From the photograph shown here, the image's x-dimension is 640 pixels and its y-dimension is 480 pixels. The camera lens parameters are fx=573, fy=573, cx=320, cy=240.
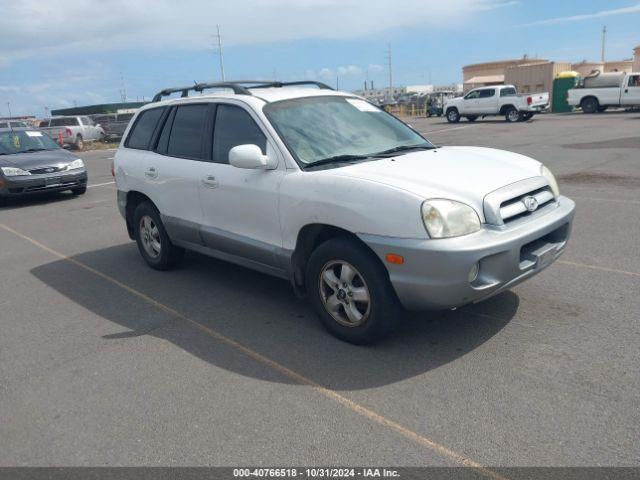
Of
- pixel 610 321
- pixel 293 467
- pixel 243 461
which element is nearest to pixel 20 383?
pixel 243 461

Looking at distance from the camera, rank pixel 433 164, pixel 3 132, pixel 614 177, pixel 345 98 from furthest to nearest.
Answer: pixel 3 132, pixel 614 177, pixel 345 98, pixel 433 164

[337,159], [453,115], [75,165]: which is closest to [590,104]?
[453,115]

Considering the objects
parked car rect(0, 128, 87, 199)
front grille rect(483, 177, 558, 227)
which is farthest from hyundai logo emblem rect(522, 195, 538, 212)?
parked car rect(0, 128, 87, 199)

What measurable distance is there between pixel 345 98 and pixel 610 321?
115 inches

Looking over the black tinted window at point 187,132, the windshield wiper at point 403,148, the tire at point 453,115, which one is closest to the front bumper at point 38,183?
the black tinted window at point 187,132

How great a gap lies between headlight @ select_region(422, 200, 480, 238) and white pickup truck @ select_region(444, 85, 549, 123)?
2862 cm

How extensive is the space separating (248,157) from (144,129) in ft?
8.43

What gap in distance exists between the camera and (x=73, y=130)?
3094cm

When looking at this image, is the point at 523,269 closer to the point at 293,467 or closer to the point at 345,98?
the point at 293,467

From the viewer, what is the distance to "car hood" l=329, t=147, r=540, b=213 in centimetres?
377

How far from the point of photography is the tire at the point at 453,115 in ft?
108

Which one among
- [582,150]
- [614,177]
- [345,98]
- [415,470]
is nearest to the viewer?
[415,470]

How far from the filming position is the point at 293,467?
2902mm

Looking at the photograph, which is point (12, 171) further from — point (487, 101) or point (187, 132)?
point (487, 101)
